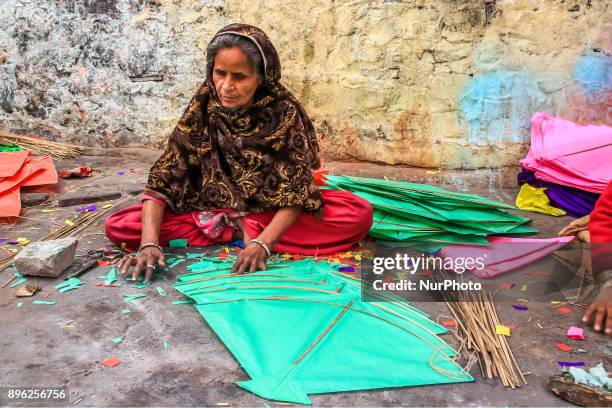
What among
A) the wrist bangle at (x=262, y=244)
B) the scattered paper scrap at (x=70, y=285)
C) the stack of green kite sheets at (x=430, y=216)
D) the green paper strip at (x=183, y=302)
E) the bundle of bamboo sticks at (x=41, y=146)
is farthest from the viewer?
the bundle of bamboo sticks at (x=41, y=146)

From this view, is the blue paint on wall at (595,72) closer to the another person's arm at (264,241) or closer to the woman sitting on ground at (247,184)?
the woman sitting on ground at (247,184)

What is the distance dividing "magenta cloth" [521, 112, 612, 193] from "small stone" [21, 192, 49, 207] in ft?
11.3

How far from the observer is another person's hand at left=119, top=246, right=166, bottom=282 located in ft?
9.39

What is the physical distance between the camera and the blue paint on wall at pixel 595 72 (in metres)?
4.30

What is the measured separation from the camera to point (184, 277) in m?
2.88

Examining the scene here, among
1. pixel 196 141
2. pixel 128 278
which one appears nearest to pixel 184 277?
pixel 128 278

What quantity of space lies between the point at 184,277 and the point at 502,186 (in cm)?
276

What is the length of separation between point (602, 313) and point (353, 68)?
2.96 m

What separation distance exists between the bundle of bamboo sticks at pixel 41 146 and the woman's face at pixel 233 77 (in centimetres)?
294

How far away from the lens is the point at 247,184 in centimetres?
326

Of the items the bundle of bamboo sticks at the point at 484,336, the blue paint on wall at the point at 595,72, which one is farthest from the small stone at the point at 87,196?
the blue paint on wall at the point at 595,72

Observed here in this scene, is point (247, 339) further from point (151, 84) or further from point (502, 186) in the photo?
point (151, 84)

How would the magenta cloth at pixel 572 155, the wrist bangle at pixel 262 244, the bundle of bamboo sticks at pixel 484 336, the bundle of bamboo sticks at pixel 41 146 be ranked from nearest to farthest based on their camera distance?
the bundle of bamboo sticks at pixel 484 336, the wrist bangle at pixel 262 244, the magenta cloth at pixel 572 155, the bundle of bamboo sticks at pixel 41 146

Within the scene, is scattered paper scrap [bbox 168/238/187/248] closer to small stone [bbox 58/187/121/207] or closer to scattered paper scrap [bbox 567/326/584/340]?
small stone [bbox 58/187/121/207]
